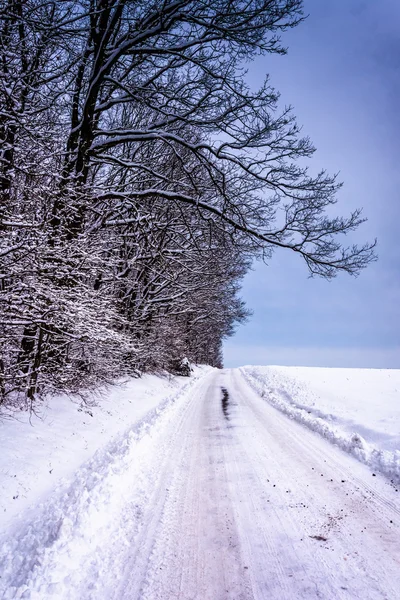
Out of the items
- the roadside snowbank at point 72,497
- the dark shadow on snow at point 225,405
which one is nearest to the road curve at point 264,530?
the roadside snowbank at point 72,497

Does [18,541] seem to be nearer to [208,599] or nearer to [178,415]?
[208,599]

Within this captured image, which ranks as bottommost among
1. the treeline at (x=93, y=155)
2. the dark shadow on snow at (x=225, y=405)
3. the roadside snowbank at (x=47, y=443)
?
the dark shadow on snow at (x=225, y=405)

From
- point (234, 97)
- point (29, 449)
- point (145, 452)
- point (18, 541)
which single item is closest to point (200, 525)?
point (18, 541)

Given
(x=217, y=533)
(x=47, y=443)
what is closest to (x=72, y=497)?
(x=217, y=533)

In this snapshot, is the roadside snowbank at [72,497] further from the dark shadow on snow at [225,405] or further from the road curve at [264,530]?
the dark shadow on snow at [225,405]

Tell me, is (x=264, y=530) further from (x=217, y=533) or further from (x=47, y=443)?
(x=47, y=443)

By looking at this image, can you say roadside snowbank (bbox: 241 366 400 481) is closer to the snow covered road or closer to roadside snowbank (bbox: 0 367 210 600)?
the snow covered road

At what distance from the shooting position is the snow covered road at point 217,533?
2.62 m

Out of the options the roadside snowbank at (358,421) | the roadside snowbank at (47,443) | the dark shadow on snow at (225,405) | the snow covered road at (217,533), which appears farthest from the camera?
the dark shadow on snow at (225,405)

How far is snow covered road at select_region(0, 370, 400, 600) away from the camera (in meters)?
2.62

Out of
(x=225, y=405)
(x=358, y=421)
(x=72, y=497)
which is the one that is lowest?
(x=225, y=405)

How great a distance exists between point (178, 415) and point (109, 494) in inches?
231

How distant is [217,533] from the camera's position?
341 centimetres

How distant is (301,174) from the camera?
816 cm
